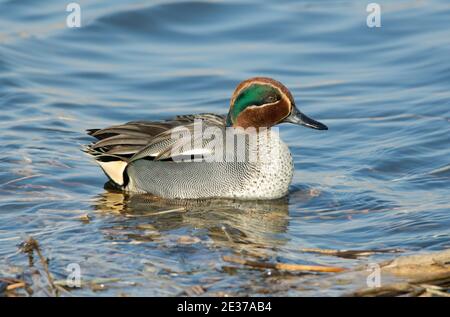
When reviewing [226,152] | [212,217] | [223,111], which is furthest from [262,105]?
[223,111]

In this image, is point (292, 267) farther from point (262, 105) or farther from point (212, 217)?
point (262, 105)

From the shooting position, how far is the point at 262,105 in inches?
302

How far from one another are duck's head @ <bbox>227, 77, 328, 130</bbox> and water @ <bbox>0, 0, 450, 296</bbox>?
26.5 inches

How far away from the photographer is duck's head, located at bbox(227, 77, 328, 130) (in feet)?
25.0

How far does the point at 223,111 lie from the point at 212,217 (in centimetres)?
341

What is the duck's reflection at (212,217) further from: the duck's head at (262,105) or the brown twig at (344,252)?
the duck's head at (262,105)

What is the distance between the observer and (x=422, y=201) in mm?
7438

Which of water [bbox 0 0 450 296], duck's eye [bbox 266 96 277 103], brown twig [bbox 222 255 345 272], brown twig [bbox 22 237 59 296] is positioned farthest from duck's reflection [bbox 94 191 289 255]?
brown twig [bbox 22 237 59 296]

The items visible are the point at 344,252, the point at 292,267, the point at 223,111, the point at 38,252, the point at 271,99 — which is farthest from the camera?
the point at 223,111

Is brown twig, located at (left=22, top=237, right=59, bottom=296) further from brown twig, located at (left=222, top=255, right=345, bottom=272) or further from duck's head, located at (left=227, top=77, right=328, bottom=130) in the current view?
duck's head, located at (left=227, top=77, right=328, bottom=130)

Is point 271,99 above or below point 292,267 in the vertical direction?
above


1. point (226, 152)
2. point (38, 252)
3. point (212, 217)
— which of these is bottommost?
point (212, 217)

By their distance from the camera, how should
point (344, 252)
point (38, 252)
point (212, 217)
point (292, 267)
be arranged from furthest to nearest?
point (212, 217) < point (344, 252) < point (292, 267) < point (38, 252)

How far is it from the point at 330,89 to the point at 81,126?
9.71 feet
